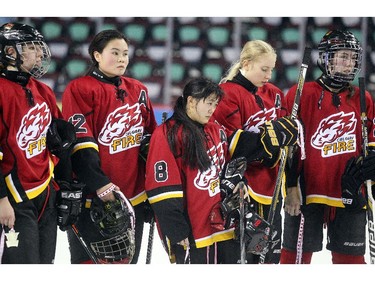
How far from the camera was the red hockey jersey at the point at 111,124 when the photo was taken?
2881 millimetres

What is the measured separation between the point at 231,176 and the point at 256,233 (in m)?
0.24

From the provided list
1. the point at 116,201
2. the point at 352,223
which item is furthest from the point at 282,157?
the point at 116,201

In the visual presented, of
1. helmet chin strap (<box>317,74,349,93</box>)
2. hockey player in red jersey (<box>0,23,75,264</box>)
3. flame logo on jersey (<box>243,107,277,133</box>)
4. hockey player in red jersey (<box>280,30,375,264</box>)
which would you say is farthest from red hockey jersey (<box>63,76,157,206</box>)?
helmet chin strap (<box>317,74,349,93</box>)

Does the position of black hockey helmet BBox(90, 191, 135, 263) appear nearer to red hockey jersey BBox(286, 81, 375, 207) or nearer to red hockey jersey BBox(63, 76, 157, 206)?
red hockey jersey BBox(63, 76, 157, 206)

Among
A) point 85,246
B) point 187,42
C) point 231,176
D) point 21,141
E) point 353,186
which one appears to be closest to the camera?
point 21,141

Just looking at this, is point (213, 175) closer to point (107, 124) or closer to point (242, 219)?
point (242, 219)

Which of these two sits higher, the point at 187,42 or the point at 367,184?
the point at 187,42

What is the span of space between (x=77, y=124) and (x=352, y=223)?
3.94 feet

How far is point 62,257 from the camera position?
3555mm

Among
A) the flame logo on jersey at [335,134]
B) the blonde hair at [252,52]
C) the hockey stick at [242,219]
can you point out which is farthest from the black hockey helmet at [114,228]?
the flame logo on jersey at [335,134]

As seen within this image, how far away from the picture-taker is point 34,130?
2.66m

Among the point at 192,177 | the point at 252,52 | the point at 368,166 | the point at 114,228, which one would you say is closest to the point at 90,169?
the point at 114,228
